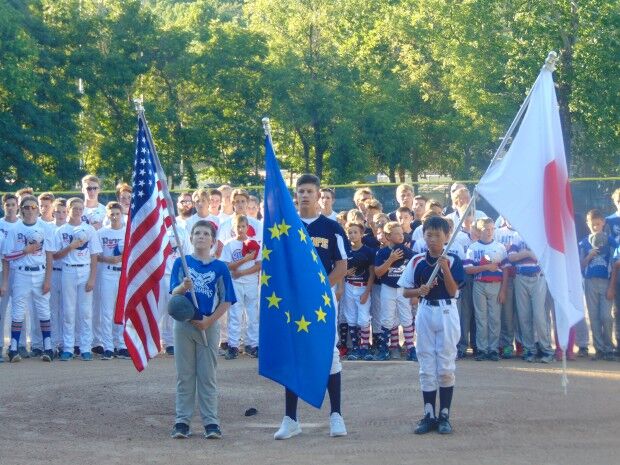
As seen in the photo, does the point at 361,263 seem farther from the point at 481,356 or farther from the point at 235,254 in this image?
the point at 481,356

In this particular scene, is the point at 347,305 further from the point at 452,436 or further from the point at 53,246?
the point at 452,436

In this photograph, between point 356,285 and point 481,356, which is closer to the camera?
point 481,356

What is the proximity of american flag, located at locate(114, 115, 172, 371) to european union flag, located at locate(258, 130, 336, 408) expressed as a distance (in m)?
1.02

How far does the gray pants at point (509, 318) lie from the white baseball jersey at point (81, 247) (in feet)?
17.1

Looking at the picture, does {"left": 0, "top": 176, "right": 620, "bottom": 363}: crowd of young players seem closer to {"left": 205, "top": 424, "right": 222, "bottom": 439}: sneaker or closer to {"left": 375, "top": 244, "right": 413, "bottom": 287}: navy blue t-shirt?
{"left": 375, "top": 244, "right": 413, "bottom": 287}: navy blue t-shirt

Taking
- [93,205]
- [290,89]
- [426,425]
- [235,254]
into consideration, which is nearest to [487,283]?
[235,254]

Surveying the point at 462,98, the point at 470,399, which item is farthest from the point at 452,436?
the point at 462,98

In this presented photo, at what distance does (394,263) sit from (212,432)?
16.4 feet

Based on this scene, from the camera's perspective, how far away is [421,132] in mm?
50000

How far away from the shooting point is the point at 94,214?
49.0 feet

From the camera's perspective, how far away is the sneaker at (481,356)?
13422 mm

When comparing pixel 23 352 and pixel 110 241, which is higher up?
pixel 110 241

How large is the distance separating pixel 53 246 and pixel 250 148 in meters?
31.8

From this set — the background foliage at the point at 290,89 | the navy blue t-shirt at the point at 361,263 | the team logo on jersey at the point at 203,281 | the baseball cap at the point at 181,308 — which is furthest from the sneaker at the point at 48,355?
the background foliage at the point at 290,89
